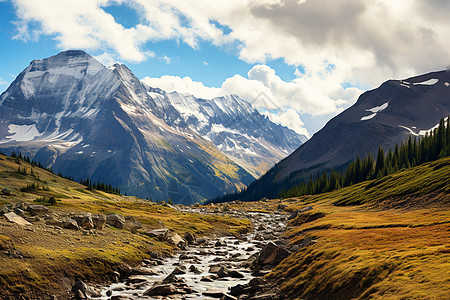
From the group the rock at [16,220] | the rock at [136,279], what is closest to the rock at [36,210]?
the rock at [16,220]

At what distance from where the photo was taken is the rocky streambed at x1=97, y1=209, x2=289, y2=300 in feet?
101

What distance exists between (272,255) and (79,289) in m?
22.7

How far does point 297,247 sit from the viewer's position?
44.7m

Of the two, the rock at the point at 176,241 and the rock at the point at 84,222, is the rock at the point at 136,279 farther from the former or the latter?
the rock at the point at 176,241

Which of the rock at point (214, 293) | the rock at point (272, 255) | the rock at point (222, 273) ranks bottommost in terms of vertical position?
the rock at point (214, 293)

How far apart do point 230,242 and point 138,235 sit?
21.9 meters

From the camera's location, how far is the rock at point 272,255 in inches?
1652

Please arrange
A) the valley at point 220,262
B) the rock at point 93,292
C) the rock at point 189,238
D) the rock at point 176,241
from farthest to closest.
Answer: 1. the rock at point 189,238
2. the rock at point 176,241
3. the rock at point 93,292
4. the valley at point 220,262

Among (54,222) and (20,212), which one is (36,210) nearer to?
(20,212)

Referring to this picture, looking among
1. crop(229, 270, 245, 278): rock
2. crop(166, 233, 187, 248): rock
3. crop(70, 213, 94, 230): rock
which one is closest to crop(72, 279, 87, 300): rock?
crop(229, 270, 245, 278): rock

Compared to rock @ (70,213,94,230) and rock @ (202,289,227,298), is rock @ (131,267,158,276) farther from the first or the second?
rock @ (70,213,94,230)

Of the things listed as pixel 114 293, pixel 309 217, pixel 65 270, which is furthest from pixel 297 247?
pixel 309 217

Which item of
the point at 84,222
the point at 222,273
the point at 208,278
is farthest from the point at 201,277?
the point at 84,222

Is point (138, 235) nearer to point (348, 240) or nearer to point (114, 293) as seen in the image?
point (114, 293)
